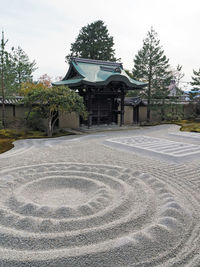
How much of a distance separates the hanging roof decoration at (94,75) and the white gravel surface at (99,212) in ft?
32.3

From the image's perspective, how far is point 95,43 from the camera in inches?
1435

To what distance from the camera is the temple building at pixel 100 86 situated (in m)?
18.1

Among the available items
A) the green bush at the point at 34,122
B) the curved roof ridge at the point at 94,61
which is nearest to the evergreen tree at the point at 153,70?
the curved roof ridge at the point at 94,61

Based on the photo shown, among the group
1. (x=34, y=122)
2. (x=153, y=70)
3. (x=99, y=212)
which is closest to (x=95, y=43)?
(x=153, y=70)

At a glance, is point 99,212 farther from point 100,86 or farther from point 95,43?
point 95,43

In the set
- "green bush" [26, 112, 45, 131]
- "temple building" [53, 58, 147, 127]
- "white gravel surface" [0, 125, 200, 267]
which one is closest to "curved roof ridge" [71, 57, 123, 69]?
"temple building" [53, 58, 147, 127]

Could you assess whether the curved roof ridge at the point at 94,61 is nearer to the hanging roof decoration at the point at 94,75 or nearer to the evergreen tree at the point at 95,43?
the hanging roof decoration at the point at 94,75

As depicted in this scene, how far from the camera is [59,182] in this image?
261 inches

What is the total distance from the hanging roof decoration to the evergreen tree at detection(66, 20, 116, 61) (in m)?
15.5

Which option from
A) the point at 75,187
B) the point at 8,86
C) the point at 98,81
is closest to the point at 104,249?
the point at 75,187

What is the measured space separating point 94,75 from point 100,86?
4.84 ft

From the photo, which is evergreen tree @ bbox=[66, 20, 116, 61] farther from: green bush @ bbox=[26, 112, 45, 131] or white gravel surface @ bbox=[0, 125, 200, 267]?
white gravel surface @ bbox=[0, 125, 200, 267]

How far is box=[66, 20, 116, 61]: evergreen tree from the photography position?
36.3 metres

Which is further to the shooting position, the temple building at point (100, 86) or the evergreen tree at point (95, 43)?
the evergreen tree at point (95, 43)
